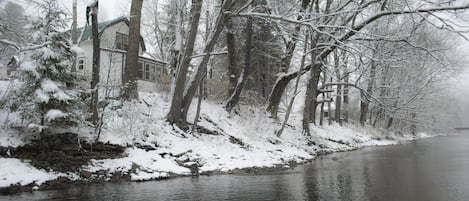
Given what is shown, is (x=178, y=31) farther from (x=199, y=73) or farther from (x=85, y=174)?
(x=85, y=174)

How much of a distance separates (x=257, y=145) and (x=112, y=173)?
24.0ft

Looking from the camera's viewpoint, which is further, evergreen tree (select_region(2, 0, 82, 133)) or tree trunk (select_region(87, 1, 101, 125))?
tree trunk (select_region(87, 1, 101, 125))

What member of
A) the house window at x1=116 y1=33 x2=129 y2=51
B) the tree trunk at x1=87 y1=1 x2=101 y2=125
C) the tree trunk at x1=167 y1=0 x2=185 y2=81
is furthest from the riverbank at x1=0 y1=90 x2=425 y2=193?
the house window at x1=116 y1=33 x2=129 y2=51

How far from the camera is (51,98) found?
34.7 feet

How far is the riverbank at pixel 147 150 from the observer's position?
9.98 meters

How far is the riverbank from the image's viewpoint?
9.98 metres

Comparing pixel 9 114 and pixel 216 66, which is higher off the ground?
pixel 216 66

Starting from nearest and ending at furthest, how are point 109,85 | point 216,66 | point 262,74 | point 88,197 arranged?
1. point 88,197
2. point 109,85
3. point 262,74
4. point 216,66

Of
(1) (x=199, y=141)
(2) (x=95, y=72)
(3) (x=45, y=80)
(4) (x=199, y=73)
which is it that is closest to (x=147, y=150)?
(1) (x=199, y=141)

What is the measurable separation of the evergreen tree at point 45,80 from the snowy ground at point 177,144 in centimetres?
83

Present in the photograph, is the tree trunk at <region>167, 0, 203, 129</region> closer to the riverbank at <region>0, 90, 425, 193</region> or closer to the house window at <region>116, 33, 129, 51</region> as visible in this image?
the riverbank at <region>0, 90, 425, 193</region>

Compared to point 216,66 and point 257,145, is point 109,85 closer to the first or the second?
point 257,145

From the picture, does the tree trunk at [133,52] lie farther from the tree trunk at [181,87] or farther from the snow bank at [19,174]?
the snow bank at [19,174]

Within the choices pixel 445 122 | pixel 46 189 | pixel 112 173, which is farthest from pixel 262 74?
pixel 445 122
